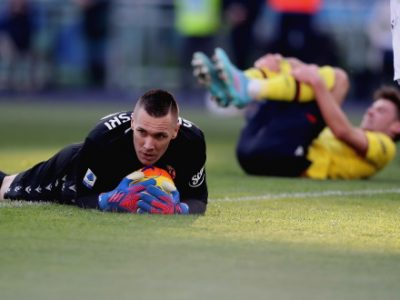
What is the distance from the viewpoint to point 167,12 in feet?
83.4

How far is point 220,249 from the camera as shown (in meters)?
6.64

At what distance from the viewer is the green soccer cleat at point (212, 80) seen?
11.0 meters

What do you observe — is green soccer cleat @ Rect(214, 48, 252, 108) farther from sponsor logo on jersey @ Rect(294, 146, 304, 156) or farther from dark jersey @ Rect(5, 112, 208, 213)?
dark jersey @ Rect(5, 112, 208, 213)

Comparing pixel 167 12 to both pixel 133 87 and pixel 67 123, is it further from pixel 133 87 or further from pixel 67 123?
pixel 67 123

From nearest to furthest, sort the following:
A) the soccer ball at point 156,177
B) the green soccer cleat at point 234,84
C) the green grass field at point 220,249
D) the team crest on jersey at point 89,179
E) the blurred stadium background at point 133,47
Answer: the green grass field at point 220,249, the soccer ball at point 156,177, the team crest on jersey at point 89,179, the green soccer cleat at point 234,84, the blurred stadium background at point 133,47

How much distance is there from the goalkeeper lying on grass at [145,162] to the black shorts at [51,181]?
0.33 feet

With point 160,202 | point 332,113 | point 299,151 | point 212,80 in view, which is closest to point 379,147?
point 332,113

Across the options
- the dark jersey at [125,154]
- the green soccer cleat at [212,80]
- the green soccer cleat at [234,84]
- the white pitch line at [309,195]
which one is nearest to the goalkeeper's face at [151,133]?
the dark jersey at [125,154]

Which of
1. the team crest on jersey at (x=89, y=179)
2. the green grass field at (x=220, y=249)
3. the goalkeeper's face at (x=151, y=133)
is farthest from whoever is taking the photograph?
the team crest on jersey at (x=89, y=179)

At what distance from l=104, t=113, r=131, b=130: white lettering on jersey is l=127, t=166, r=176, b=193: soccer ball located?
1.10 feet

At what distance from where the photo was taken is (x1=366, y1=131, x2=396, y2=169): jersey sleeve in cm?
1072

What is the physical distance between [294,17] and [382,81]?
2716mm

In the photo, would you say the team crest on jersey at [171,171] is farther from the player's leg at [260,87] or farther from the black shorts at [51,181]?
the player's leg at [260,87]

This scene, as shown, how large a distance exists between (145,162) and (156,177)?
15 centimetres
